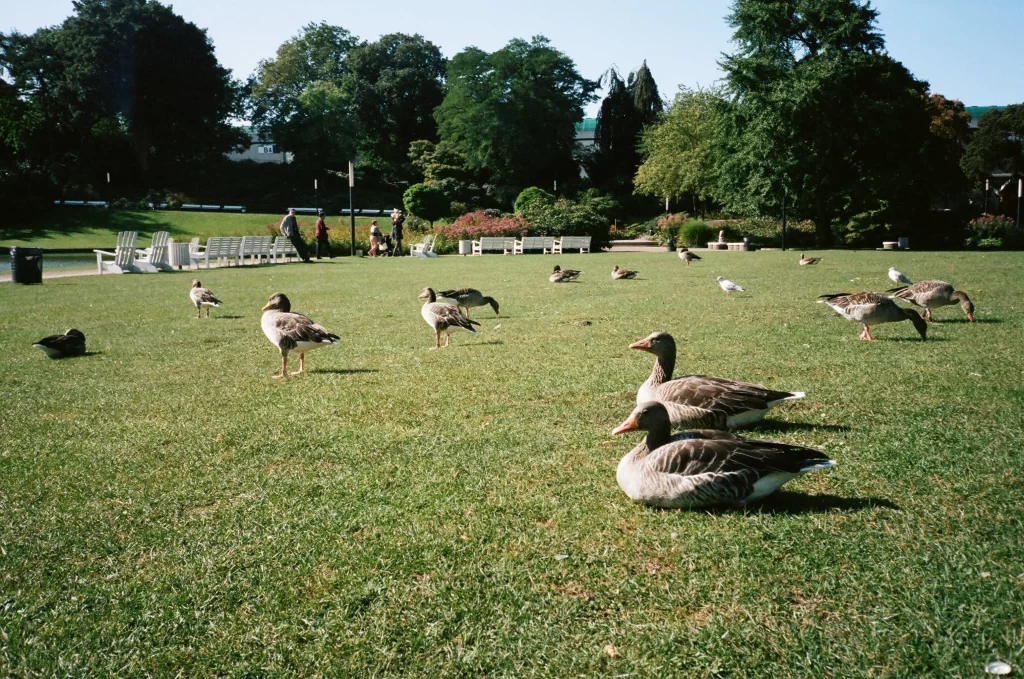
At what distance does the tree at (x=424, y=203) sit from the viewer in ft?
215

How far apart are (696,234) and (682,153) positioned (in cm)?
1652

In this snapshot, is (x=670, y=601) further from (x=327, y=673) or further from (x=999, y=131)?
(x=999, y=131)

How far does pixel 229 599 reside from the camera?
3.61m

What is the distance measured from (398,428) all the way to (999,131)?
7547 cm

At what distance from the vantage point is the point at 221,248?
1216 inches

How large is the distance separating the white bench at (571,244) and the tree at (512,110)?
3025 centimetres

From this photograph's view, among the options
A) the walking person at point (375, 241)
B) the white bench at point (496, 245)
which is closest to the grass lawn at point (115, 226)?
the walking person at point (375, 241)

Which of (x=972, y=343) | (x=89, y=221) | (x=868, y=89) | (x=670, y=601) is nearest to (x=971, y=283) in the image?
(x=972, y=343)

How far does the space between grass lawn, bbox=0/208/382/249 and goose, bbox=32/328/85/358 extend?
34.7 metres

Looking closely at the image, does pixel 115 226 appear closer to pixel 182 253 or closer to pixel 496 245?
pixel 182 253

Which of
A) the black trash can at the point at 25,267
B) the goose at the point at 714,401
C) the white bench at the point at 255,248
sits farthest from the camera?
the white bench at the point at 255,248

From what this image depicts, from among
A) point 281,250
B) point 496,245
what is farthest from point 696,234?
point 281,250

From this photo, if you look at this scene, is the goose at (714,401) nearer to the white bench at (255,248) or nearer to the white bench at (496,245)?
the white bench at (255,248)

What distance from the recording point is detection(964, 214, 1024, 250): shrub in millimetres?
43344
